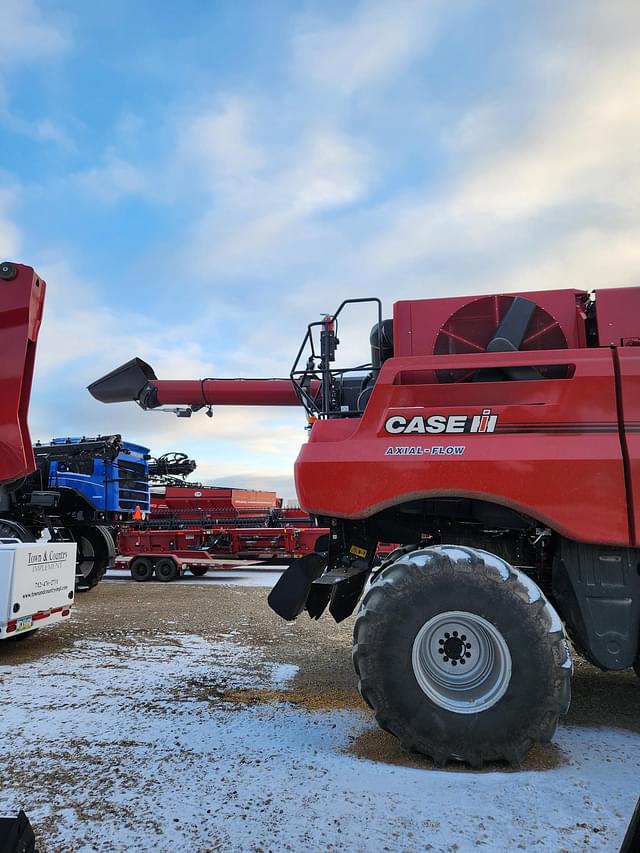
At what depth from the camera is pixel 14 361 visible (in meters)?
6.02

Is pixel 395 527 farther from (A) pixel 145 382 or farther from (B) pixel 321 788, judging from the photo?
(A) pixel 145 382

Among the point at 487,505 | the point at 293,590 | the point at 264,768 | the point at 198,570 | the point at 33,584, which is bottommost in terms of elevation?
the point at 198,570

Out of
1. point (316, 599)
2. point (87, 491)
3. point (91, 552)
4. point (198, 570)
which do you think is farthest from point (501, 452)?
point (198, 570)

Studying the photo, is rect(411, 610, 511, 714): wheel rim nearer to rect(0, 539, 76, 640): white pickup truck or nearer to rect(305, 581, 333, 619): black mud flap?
rect(305, 581, 333, 619): black mud flap

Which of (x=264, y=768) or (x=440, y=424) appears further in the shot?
(x=440, y=424)

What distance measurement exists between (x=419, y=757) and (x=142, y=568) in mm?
11700

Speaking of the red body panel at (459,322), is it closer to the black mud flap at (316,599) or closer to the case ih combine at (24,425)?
the black mud flap at (316,599)

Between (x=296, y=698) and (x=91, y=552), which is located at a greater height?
(x=91, y=552)

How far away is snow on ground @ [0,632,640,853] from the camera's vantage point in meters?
2.51

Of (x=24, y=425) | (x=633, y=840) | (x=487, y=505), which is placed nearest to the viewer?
(x=633, y=840)

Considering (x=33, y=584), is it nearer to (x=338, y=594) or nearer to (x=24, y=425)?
(x=24, y=425)

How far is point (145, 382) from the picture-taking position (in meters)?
6.44

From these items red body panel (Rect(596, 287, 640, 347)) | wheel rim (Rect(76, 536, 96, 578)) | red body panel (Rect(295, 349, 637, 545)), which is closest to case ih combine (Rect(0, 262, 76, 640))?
red body panel (Rect(295, 349, 637, 545))

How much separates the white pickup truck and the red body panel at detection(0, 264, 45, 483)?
3.02 feet
